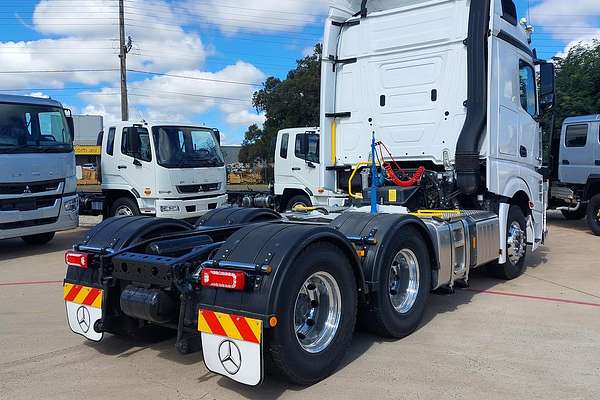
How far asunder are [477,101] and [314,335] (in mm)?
3803

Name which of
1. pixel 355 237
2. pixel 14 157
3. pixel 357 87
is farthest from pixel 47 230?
pixel 355 237

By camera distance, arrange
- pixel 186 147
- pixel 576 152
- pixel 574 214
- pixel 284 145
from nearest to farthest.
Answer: pixel 186 147 → pixel 576 152 → pixel 284 145 → pixel 574 214

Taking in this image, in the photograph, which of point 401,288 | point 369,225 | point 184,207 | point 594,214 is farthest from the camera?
point 594,214

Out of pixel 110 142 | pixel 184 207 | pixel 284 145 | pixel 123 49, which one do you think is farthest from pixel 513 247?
pixel 123 49

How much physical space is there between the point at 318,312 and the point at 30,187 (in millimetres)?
7993

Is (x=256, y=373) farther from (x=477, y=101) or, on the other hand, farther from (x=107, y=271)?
(x=477, y=101)

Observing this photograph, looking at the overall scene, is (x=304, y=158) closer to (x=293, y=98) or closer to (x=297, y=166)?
(x=297, y=166)

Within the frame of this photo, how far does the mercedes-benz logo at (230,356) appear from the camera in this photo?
3.46 m

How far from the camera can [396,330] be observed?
4.79 meters

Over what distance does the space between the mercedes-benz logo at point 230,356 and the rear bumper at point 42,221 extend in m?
7.88

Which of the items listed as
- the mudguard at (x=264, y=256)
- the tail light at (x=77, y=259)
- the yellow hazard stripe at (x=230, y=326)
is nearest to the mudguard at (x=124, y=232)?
the tail light at (x=77, y=259)

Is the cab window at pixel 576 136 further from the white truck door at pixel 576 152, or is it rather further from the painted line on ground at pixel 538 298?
the painted line on ground at pixel 538 298

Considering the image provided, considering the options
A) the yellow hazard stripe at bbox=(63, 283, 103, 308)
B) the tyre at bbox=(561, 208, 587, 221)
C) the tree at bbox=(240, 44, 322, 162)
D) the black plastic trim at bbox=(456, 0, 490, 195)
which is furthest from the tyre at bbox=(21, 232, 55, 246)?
the tree at bbox=(240, 44, 322, 162)

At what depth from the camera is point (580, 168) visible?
12.9m
